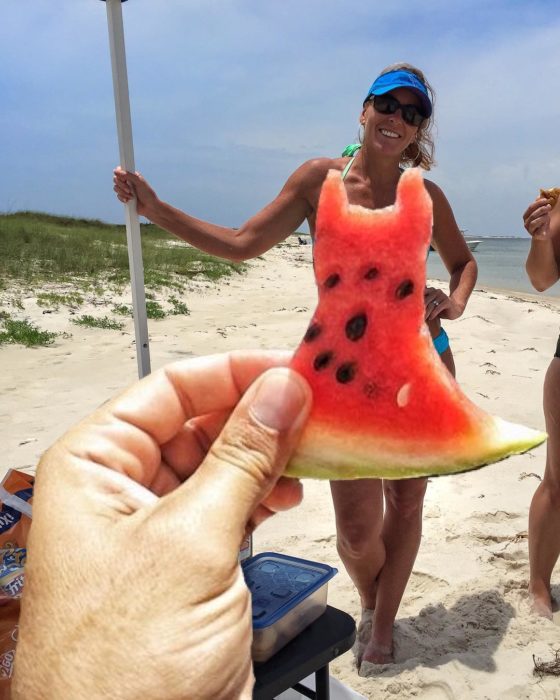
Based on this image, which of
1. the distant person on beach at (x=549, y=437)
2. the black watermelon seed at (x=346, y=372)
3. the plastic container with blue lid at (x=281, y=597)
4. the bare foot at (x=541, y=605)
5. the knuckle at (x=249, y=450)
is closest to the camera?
the knuckle at (x=249, y=450)

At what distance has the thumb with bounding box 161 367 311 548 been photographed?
0.91 meters

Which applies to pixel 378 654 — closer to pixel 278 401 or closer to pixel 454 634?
pixel 454 634

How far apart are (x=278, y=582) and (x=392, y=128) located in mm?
1730

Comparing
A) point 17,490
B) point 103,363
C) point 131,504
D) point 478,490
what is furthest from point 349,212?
point 103,363

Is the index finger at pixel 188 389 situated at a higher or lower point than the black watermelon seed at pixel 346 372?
lower

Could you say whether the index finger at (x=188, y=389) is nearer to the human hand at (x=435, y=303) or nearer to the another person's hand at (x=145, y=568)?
the another person's hand at (x=145, y=568)

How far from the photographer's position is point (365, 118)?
2457mm

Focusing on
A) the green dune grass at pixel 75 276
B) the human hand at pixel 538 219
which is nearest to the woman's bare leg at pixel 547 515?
the human hand at pixel 538 219

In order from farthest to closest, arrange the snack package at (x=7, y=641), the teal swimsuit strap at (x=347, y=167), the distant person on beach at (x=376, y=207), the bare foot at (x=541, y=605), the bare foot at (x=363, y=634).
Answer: the bare foot at (x=541, y=605) → the bare foot at (x=363, y=634) → the teal swimsuit strap at (x=347, y=167) → the distant person on beach at (x=376, y=207) → the snack package at (x=7, y=641)

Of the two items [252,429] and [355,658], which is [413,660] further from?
[252,429]

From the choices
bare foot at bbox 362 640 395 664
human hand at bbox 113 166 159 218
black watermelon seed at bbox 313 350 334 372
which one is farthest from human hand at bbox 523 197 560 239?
bare foot at bbox 362 640 395 664

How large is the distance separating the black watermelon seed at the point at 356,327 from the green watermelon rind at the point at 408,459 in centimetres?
19

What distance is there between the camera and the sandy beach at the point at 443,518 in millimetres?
2580

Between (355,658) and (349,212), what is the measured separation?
233 cm
